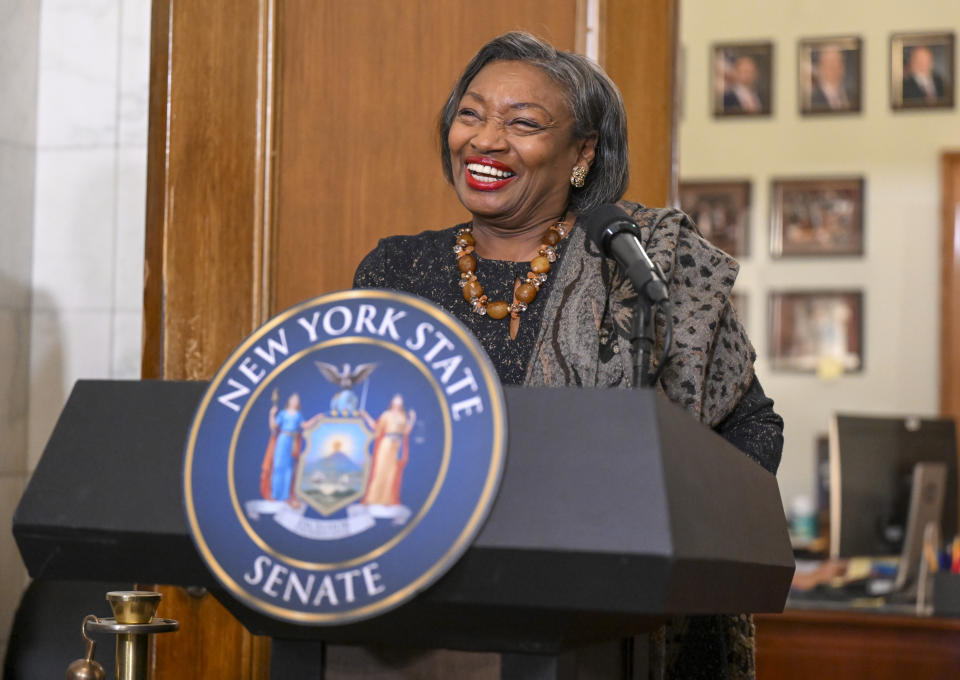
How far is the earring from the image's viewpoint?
198 centimetres

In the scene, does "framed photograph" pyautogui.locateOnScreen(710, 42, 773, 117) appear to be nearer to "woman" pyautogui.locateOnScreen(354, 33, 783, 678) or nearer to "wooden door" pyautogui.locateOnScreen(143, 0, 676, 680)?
"wooden door" pyautogui.locateOnScreen(143, 0, 676, 680)

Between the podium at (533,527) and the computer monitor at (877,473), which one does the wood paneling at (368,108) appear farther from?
the computer monitor at (877,473)

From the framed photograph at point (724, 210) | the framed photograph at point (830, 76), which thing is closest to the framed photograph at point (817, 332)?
the framed photograph at point (724, 210)

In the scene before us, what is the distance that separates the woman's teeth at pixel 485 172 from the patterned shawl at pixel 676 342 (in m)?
0.15

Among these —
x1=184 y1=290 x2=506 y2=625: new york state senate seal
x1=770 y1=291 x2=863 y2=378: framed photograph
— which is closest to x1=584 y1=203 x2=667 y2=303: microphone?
x1=184 y1=290 x2=506 y2=625: new york state senate seal

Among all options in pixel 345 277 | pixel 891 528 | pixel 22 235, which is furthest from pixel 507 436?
pixel 891 528

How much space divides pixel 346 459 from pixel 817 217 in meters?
6.46

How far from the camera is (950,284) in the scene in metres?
6.79

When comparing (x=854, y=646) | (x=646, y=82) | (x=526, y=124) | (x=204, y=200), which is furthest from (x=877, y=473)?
(x=526, y=124)

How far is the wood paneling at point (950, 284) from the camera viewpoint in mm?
6758

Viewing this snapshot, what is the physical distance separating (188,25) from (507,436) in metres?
1.75

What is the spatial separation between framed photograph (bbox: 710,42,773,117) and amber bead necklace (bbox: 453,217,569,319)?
5547mm

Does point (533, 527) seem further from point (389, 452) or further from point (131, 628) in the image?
point (131, 628)

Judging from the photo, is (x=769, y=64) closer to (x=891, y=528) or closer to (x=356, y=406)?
(x=891, y=528)
